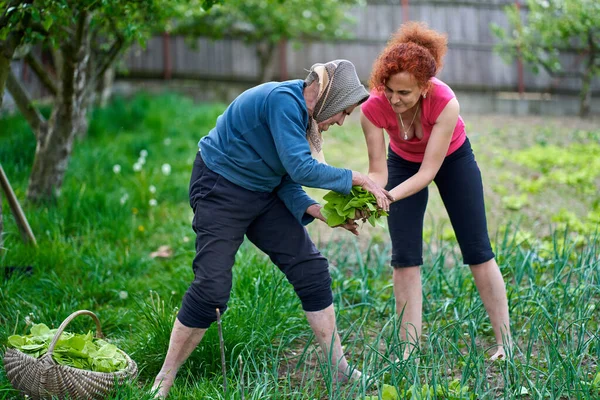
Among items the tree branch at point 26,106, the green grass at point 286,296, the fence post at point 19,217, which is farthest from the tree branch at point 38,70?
the fence post at point 19,217

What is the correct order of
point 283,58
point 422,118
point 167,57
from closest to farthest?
point 422,118
point 167,57
point 283,58

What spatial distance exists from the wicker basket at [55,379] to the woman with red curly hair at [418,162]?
4.40ft

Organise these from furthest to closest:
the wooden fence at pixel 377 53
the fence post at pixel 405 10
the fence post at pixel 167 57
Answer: the fence post at pixel 405 10 < the wooden fence at pixel 377 53 < the fence post at pixel 167 57

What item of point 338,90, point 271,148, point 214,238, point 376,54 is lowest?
point 376,54

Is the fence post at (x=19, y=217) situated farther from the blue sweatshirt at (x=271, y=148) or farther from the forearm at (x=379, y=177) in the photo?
the forearm at (x=379, y=177)

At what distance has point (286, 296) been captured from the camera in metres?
3.85

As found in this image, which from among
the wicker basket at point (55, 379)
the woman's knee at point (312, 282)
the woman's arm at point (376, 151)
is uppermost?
the woman's arm at point (376, 151)

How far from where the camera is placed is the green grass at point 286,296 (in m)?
3.02

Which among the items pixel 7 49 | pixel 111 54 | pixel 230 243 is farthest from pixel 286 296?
pixel 111 54

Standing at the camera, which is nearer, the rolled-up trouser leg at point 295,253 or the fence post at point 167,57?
the rolled-up trouser leg at point 295,253

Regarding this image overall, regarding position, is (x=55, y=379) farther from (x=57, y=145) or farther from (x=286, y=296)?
(x=57, y=145)

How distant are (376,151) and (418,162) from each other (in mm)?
268

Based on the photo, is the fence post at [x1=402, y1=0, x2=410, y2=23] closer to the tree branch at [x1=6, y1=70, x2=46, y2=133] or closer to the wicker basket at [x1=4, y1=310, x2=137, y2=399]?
the tree branch at [x1=6, y1=70, x2=46, y2=133]

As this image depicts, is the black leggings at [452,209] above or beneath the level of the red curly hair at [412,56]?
beneath
